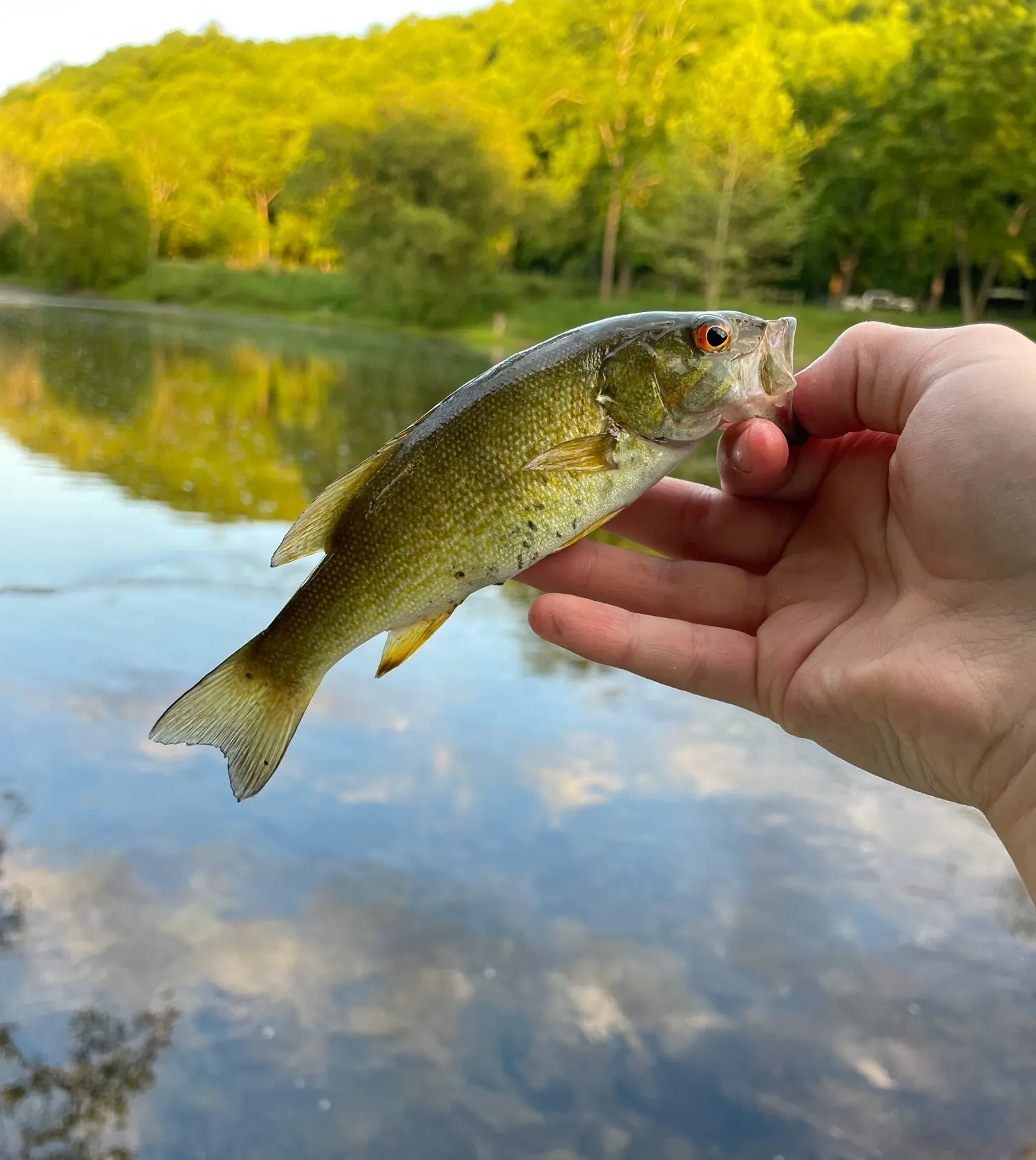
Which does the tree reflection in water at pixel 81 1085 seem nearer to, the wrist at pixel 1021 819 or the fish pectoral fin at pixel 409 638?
the fish pectoral fin at pixel 409 638

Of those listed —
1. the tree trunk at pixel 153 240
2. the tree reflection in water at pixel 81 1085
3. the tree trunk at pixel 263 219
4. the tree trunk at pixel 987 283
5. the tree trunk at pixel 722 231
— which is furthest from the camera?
the tree trunk at pixel 263 219

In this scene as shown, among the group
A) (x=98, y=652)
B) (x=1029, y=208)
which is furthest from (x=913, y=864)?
(x=1029, y=208)

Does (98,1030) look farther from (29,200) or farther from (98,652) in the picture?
(29,200)

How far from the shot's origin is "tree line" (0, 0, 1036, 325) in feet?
128

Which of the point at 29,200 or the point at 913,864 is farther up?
the point at 29,200

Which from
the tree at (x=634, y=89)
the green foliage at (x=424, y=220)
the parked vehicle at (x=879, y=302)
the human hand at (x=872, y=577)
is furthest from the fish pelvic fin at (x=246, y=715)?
the tree at (x=634, y=89)

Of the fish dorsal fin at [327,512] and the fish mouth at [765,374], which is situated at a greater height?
the fish mouth at [765,374]

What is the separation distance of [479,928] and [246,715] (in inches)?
108

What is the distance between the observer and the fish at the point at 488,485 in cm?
260

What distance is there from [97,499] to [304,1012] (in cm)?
951

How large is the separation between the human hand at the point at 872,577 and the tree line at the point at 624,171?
38291mm

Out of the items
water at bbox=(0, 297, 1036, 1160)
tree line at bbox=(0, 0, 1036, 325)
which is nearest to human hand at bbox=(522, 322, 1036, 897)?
water at bbox=(0, 297, 1036, 1160)

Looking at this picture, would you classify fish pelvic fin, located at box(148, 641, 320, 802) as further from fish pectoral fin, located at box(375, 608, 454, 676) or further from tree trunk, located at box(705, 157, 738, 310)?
tree trunk, located at box(705, 157, 738, 310)

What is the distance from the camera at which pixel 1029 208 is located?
3878 centimetres
